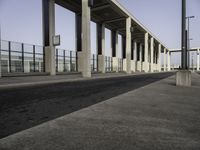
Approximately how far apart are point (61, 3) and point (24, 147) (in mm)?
32958

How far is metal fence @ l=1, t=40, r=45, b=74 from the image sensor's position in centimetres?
2342

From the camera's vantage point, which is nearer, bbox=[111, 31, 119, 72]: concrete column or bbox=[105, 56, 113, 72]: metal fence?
bbox=[105, 56, 113, 72]: metal fence

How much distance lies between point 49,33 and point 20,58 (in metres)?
5.94

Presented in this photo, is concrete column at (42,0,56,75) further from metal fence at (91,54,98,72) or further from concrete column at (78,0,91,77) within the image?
metal fence at (91,54,98,72)

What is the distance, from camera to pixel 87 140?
350 cm

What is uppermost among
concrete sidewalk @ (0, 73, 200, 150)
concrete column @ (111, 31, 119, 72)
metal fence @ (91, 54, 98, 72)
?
concrete column @ (111, 31, 119, 72)

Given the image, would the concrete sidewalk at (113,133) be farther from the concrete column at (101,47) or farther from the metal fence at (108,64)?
the metal fence at (108,64)

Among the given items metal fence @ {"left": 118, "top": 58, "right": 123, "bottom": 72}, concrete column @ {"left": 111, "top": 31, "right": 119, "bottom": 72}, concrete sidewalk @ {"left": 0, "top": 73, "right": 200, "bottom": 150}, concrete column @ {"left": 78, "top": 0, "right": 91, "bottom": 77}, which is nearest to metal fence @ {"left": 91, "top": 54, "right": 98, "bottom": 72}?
concrete column @ {"left": 111, "top": 31, "right": 119, "bottom": 72}

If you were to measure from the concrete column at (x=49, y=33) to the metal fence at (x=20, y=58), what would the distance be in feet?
3.16

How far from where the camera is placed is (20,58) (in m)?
25.4

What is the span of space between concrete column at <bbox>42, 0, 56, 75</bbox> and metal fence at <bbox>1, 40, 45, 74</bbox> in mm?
963

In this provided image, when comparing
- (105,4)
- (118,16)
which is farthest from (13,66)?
(118,16)

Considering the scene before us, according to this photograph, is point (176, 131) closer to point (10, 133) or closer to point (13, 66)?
point (10, 133)

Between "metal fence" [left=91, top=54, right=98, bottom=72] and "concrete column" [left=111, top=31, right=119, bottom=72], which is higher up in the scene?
"concrete column" [left=111, top=31, right=119, bottom=72]
